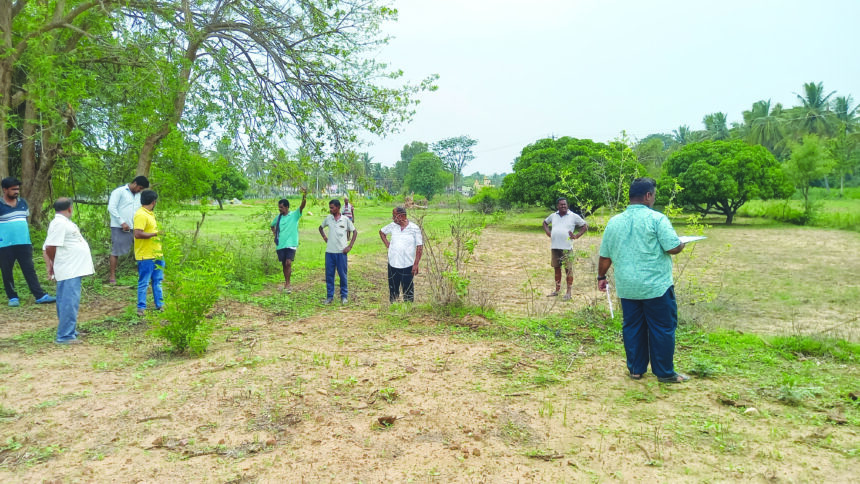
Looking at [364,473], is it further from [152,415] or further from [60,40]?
[60,40]

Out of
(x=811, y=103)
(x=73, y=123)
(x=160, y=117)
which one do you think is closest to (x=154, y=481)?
(x=160, y=117)

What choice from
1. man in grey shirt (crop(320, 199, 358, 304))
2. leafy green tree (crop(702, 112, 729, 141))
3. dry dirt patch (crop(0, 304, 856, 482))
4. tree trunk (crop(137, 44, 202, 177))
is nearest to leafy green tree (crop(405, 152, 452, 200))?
leafy green tree (crop(702, 112, 729, 141))

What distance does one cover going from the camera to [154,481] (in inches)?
122

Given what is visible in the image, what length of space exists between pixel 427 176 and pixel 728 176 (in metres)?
48.0

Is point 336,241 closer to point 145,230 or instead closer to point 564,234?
point 145,230

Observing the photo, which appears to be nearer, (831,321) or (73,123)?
(831,321)

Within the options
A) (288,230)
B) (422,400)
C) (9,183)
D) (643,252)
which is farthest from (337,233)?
(643,252)

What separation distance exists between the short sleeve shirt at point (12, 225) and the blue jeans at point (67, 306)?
92.7 inches

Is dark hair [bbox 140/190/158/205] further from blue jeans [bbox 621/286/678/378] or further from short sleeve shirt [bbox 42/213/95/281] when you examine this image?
blue jeans [bbox 621/286/678/378]

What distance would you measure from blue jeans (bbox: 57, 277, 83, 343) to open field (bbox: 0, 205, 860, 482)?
225 millimetres

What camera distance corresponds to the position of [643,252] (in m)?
4.68

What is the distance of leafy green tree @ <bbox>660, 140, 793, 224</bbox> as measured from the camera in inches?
1064

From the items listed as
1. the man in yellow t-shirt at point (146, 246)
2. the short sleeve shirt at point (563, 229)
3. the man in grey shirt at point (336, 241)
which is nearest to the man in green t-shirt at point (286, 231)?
the man in grey shirt at point (336, 241)

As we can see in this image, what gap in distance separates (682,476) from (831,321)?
622 cm
